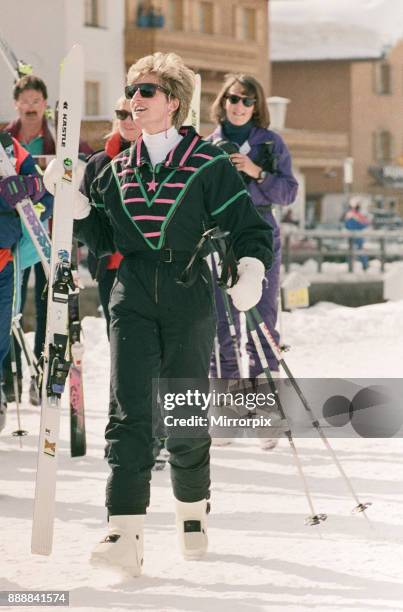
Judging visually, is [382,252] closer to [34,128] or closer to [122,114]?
[34,128]

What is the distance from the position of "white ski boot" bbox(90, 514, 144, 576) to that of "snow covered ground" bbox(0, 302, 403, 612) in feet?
0.17

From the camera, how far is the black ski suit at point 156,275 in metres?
4.05

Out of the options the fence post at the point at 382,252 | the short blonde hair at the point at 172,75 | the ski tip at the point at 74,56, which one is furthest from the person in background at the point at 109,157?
the fence post at the point at 382,252

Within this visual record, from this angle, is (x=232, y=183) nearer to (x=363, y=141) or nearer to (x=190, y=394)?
(x=190, y=394)

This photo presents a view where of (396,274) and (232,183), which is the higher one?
(232,183)

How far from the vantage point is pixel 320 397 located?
247 inches

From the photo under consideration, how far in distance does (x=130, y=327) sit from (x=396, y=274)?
A: 50.5 feet

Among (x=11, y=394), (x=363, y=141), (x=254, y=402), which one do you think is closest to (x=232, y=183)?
(x=254, y=402)

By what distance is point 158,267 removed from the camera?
4055 mm

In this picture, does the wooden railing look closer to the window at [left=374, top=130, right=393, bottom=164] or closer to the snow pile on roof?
the snow pile on roof

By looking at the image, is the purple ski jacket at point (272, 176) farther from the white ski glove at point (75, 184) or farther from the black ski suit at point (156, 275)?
the black ski suit at point (156, 275)

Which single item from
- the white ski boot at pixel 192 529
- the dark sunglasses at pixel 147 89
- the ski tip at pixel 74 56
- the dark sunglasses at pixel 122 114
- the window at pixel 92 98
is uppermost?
the window at pixel 92 98

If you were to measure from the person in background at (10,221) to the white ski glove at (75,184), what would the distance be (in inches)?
48.2

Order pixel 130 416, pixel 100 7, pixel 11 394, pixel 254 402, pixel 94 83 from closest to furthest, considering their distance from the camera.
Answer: pixel 130 416 → pixel 254 402 → pixel 11 394 → pixel 94 83 → pixel 100 7
